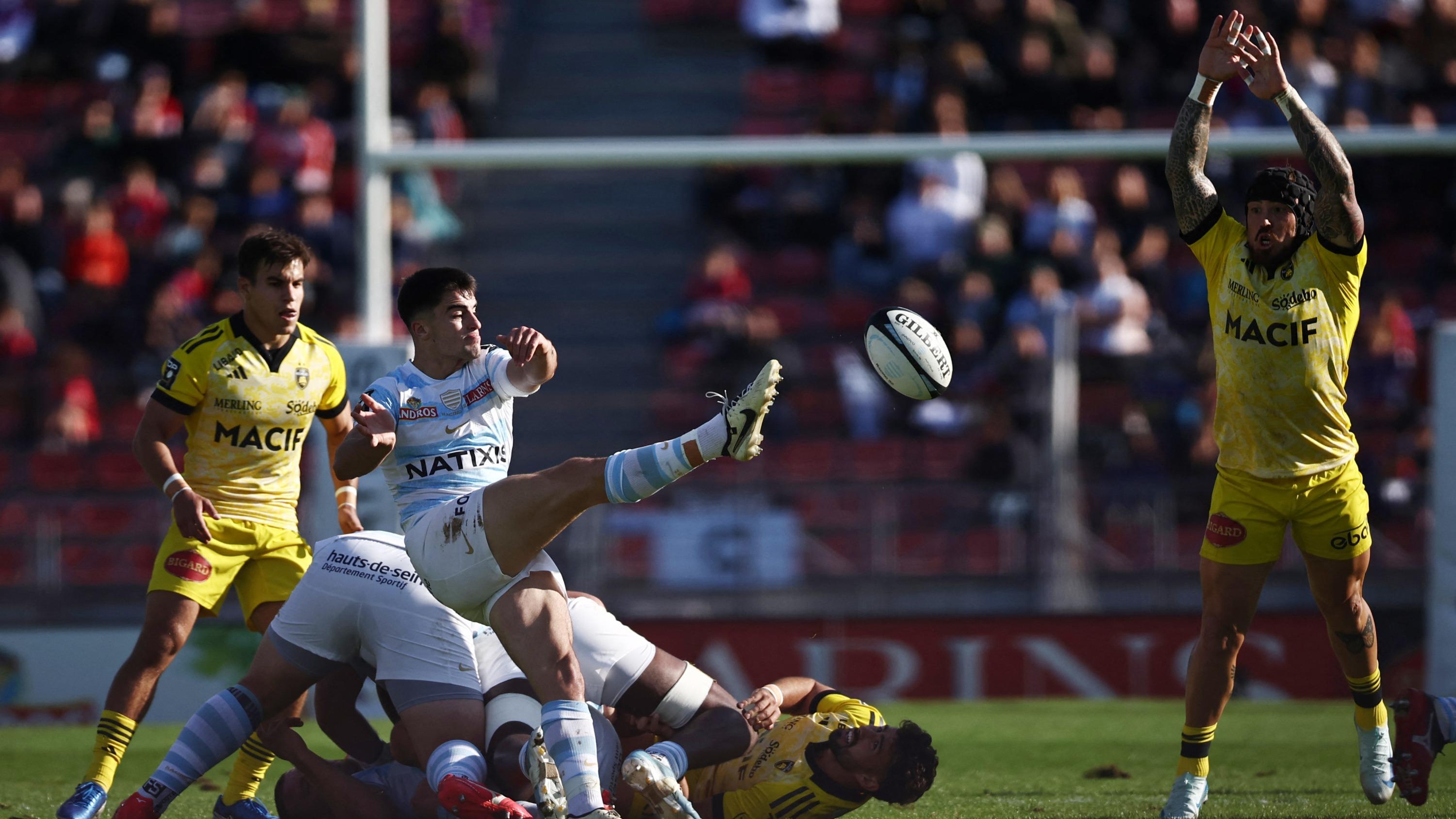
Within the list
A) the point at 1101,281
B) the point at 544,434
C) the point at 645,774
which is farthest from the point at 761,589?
the point at 645,774

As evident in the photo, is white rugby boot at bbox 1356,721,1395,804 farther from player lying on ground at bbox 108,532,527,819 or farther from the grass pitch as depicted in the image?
player lying on ground at bbox 108,532,527,819

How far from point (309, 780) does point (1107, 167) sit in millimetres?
10009

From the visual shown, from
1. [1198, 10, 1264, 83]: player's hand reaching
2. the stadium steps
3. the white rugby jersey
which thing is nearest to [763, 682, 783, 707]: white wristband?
the white rugby jersey

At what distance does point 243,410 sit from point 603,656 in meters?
1.87

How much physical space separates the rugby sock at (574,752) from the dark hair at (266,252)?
89.8 inches

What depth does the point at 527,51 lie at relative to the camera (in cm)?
1686

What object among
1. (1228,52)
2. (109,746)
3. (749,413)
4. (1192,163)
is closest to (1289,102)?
(1228,52)

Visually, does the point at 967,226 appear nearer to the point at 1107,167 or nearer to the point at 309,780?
the point at 1107,167

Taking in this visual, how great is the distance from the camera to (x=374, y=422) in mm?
5297

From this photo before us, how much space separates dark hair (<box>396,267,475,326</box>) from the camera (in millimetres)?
5645

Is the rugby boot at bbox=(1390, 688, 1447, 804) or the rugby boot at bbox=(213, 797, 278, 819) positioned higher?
the rugby boot at bbox=(1390, 688, 1447, 804)

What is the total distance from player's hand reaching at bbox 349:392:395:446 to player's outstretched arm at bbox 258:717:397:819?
3.68 feet

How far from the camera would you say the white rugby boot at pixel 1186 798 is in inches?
223

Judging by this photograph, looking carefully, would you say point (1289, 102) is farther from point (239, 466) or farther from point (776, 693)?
point (239, 466)
